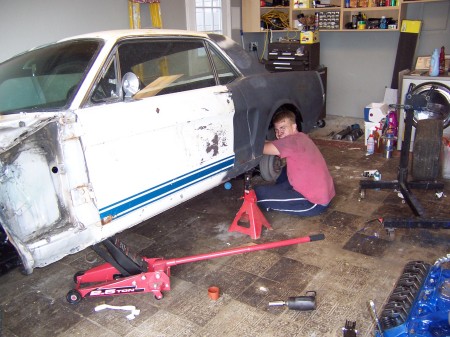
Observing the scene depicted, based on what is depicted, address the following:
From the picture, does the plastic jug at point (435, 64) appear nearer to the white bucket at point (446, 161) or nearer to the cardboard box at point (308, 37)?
the white bucket at point (446, 161)

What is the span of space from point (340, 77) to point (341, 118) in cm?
73

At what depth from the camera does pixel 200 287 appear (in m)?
2.84

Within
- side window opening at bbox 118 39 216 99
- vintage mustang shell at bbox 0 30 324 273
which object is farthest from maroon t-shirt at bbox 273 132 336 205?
side window opening at bbox 118 39 216 99

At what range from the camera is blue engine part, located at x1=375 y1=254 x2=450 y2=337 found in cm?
188

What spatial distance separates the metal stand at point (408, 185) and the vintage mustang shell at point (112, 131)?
133 centimetres

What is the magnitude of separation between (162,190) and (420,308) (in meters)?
1.75

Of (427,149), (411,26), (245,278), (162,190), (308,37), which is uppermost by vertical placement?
(411,26)

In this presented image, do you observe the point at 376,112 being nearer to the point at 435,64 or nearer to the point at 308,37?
the point at 435,64

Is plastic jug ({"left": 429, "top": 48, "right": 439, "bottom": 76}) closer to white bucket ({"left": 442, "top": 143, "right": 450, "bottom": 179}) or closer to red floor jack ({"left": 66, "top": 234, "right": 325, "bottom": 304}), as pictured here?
white bucket ({"left": 442, "top": 143, "right": 450, "bottom": 179})

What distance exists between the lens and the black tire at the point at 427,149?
4.16 meters

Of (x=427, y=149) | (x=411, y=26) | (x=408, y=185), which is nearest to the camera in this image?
(x=408, y=185)

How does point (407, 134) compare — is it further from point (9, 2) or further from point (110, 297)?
point (9, 2)

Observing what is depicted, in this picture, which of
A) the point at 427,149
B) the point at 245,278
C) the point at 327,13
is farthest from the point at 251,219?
the point at 327,13

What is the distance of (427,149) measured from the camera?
13.9 feet
